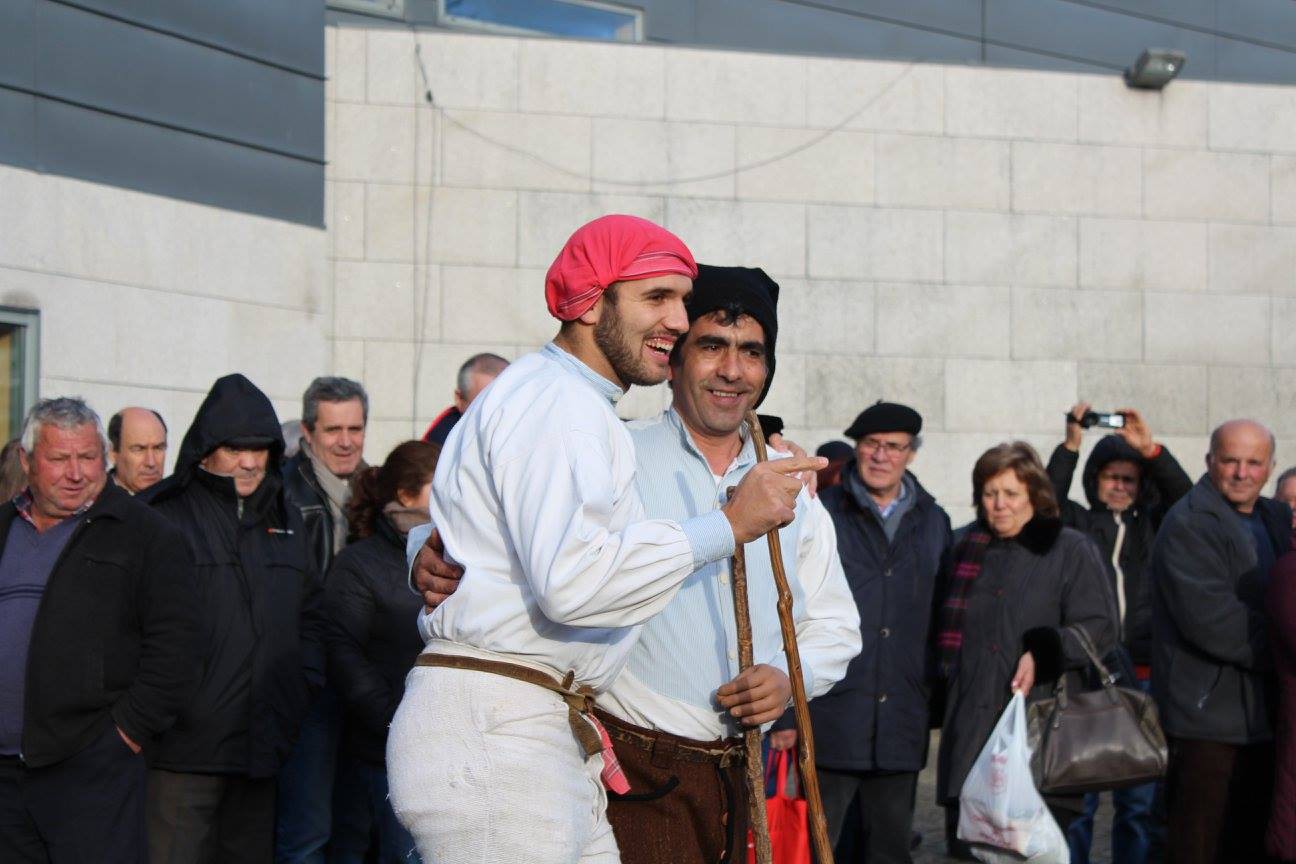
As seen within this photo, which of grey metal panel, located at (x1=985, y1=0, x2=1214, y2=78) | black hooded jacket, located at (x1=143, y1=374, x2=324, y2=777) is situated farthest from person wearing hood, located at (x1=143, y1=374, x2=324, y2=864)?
grey metal panel, located at (x1=985, y1=0, x2=1214, y2=78)

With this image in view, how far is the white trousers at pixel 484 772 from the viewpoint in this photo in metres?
3.27

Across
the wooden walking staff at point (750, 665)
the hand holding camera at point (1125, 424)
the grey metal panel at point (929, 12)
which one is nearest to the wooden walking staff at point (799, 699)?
the wooden walking staff at point (750, 665)

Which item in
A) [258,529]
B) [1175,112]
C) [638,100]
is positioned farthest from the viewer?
[1175,112]

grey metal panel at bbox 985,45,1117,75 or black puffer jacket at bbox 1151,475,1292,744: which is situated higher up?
grey metal panel at bbox 985,45,1117,75

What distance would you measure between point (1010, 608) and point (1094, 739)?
1.95 ft

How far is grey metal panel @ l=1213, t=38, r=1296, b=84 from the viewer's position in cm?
1391

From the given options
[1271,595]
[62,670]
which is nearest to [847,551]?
[1271,595]

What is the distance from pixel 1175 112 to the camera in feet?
41.8

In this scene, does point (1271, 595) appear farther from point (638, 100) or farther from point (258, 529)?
point (638, 100)

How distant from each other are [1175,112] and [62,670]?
9655 mm

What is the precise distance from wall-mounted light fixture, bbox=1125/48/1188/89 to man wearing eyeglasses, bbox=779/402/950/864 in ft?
19.9

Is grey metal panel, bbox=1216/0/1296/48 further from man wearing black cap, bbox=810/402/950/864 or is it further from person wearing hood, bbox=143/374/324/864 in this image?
person wearing hood, bbox=143/374/324/864

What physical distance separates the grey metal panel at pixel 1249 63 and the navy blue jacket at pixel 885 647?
26.0 feet

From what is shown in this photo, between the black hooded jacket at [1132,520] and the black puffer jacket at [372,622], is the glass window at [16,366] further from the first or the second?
the black hooded jacket at [1132,520]
